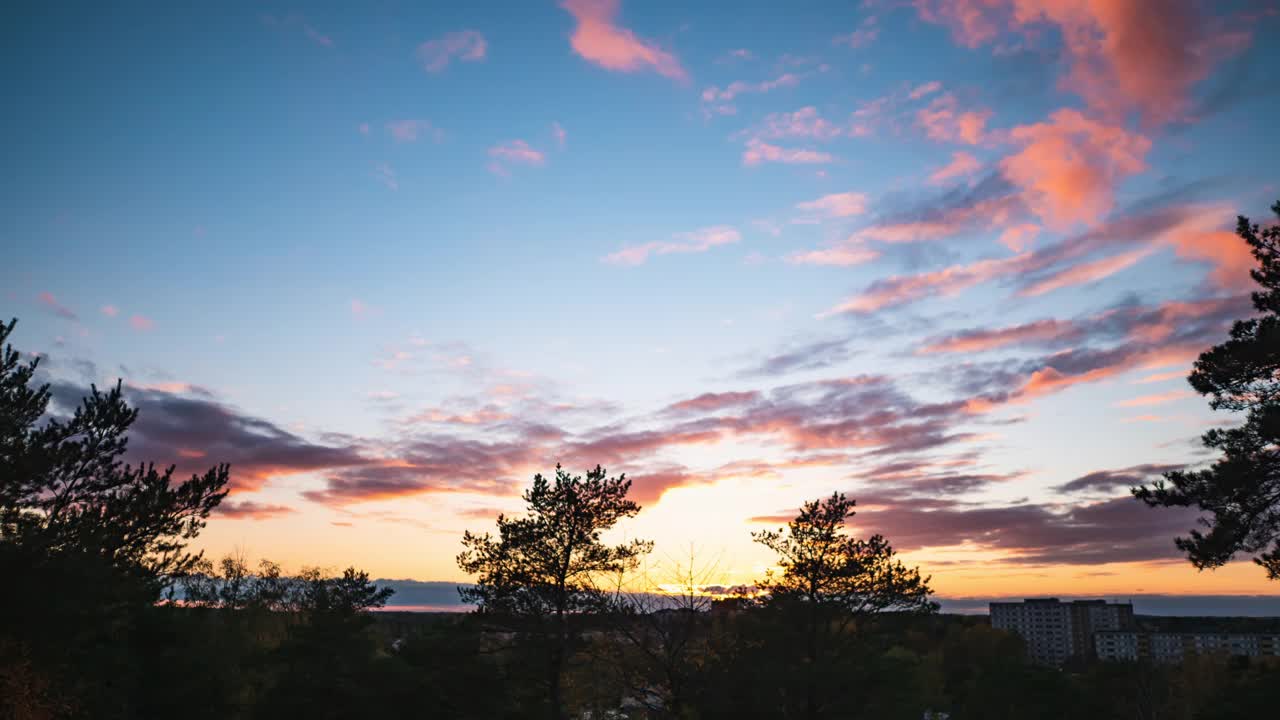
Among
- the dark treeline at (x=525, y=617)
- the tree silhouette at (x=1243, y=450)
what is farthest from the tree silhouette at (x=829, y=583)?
the tree silhouette at (x=1243, y=450)

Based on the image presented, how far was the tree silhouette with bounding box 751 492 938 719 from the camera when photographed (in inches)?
1347

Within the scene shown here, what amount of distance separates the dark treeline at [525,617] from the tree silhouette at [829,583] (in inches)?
3.4

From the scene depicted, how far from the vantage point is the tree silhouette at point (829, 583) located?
34.2 m

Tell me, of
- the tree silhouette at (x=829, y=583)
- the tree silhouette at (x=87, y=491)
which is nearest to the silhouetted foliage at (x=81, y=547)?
the tree silhouette at (x=87, y=491)

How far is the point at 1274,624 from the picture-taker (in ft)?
629

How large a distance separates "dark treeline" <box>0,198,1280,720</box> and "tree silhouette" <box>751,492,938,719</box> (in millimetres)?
87

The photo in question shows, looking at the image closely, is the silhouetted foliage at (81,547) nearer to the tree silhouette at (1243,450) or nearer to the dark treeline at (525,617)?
the dark treeline at (525,617)

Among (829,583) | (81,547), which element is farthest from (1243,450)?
(81,547)

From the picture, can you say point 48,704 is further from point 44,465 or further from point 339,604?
point 339,604

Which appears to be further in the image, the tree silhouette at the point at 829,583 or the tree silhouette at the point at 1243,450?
the tree silhouette at the point at 829,583

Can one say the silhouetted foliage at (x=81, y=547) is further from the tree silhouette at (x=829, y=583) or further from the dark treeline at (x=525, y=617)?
the tree silhouette at (x=829, y=583)

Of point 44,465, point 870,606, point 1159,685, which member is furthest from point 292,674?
point 1159,685

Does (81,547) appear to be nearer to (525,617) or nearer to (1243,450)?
(525,617)

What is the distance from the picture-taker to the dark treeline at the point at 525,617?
21.2 m
